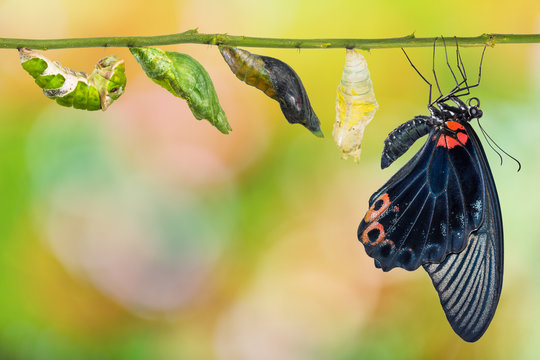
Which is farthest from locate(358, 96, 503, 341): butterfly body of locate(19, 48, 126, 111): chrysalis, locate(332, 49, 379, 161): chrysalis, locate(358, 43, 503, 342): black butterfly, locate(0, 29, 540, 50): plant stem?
locate(19, 48, 126, 111): chrysalis

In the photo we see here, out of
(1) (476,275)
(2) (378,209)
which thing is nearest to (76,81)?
(2) (378,209)

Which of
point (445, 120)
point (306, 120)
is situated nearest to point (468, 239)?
point (445, 120)

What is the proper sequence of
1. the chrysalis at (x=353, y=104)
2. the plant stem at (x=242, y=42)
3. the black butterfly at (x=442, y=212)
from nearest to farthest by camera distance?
the plant stem at (x=242, y=42) → the chrysalis at (x=353, y=104) → the black butterfly at (x=442, y=212)

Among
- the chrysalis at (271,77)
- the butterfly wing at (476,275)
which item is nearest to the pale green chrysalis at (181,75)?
the chrysalis at (271,77)

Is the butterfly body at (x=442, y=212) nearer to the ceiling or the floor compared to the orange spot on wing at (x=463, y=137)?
nearer to the floor

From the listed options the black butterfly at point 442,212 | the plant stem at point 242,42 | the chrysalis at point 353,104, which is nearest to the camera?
the plant stem at point 242,42

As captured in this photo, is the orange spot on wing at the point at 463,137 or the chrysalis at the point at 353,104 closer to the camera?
the chrysalis at the point at 353,104

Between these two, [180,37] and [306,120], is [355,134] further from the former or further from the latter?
[180,37]

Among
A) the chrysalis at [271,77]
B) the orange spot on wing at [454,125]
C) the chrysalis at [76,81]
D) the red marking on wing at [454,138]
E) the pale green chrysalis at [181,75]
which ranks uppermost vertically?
the orange spot on wing at [454,125]

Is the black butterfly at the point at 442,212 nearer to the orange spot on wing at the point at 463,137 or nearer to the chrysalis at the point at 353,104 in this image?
the orange spot on wing at the point at 463,137
